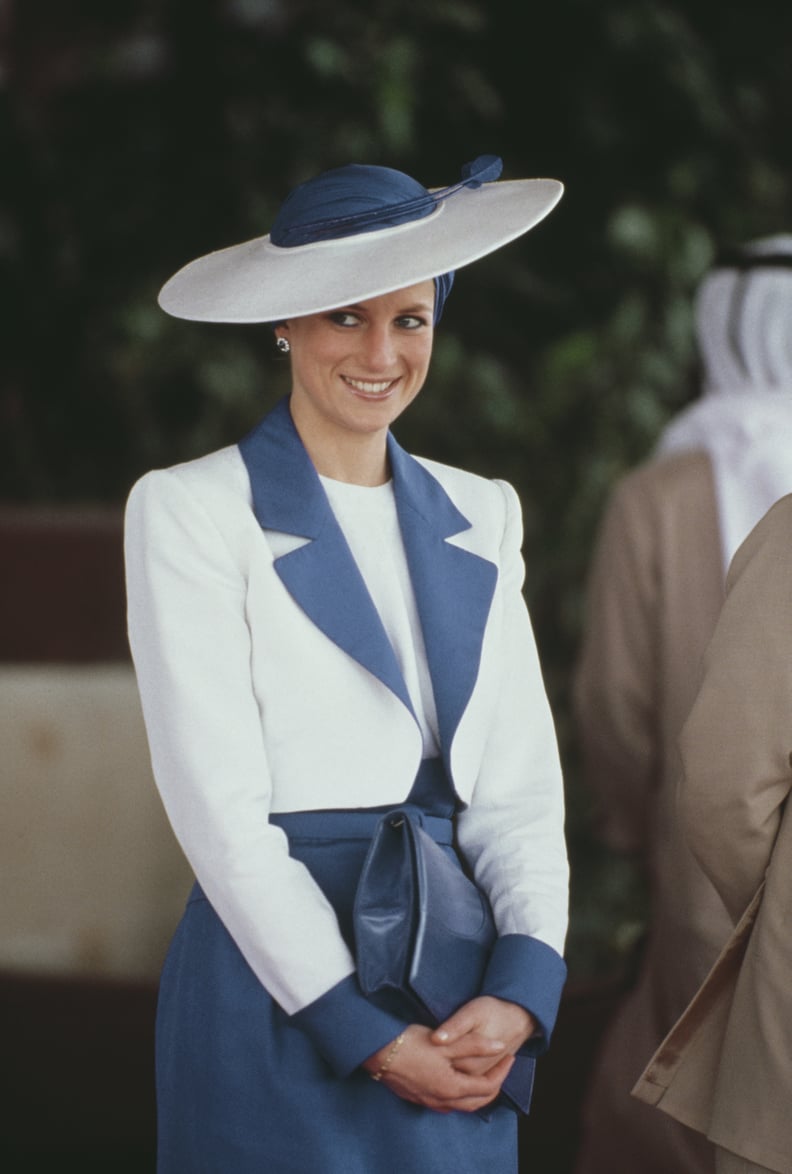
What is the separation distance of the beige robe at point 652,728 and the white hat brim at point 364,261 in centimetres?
100

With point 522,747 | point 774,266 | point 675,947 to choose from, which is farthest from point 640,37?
point 522,747

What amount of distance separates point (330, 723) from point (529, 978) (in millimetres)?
274

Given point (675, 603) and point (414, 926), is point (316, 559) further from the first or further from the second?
point (675, 603)

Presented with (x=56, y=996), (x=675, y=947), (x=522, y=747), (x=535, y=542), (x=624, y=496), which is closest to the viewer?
(x=522, y=747)

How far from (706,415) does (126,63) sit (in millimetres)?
2236

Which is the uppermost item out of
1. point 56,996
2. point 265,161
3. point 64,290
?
point 265,161

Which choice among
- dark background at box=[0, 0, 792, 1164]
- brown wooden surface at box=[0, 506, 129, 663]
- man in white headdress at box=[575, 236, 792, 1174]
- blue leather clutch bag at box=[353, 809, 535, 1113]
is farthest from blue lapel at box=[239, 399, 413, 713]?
dark background at box=[0, 0, 792, 1164]

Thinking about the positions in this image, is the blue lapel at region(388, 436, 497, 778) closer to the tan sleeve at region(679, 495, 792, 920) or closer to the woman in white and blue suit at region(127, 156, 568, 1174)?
the woman in white and blue suit at region(127, 156, 568, 1174)

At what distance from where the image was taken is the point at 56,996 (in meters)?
2.83

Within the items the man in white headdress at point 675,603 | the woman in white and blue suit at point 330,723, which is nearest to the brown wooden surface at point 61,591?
the man in white headdress at point 675,603

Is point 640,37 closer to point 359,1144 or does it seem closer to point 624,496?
point 624,496

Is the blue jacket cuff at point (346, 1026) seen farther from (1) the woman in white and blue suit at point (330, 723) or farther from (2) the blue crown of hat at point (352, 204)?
(2) the blue crown of hat at point (352, 204)

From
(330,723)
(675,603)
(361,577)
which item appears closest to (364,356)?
(361,577)

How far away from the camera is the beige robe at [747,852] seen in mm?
1470
